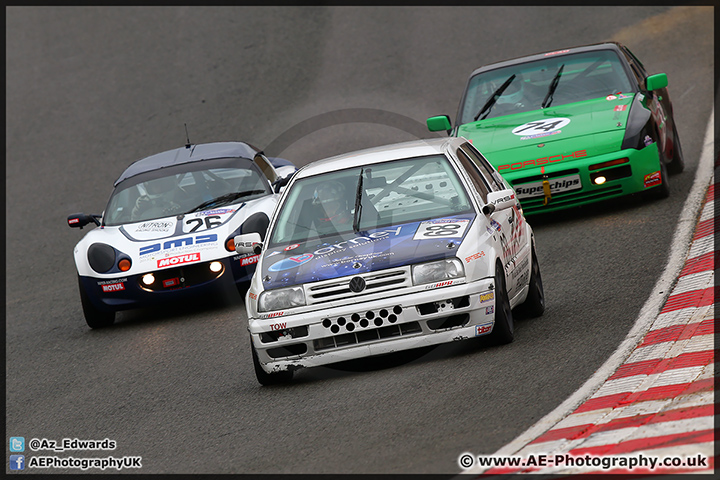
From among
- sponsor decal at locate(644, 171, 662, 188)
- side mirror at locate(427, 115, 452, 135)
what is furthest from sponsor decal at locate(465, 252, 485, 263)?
side mirror at locate(427, 115, 452, 135)

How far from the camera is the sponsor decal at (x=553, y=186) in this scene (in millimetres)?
A: 10531

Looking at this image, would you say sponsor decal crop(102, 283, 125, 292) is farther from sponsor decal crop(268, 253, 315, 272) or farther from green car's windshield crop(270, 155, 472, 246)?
sponsor decal crop(268, 253, 315, 272)

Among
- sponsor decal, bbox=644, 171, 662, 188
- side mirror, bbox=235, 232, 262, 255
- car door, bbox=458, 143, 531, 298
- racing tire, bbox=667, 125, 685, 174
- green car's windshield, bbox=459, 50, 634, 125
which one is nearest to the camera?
car door, bbox=458, 143, 531, 298

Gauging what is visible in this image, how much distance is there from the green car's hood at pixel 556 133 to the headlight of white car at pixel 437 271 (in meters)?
4.23

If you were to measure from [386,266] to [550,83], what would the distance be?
5961 millimetres

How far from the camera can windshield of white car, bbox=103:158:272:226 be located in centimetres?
1082

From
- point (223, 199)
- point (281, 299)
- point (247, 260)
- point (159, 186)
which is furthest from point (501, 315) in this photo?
point (159, 186)

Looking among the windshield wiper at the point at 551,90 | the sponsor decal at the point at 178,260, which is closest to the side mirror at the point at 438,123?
the windshield wiper at the point at 551,90

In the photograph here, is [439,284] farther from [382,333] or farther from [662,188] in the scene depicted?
[662,188]

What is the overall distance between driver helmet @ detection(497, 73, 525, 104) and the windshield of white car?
291cm

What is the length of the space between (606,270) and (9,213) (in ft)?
39.9

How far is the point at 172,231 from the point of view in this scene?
403 inches

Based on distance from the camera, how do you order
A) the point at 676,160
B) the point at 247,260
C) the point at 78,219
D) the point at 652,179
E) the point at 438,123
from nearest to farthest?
the point at 247,260, the point at 652,179, the point at 78,219, the point at 438,123, the point at 676,160

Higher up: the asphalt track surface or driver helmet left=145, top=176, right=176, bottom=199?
driver helmet left=145, top=176, right=176, bottom=199
